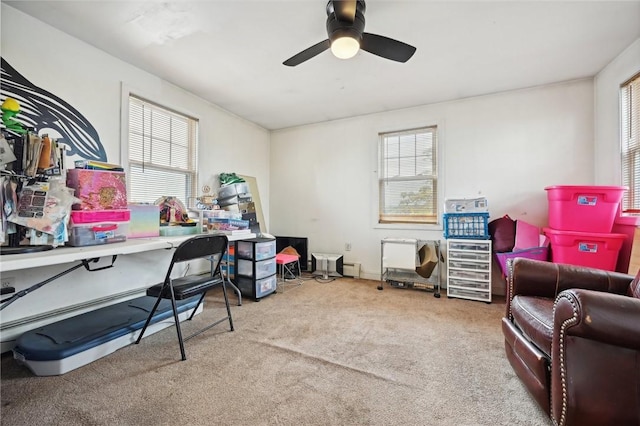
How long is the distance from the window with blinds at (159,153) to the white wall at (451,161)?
1.65m

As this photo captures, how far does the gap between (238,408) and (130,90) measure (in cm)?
299

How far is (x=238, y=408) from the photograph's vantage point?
1.35m

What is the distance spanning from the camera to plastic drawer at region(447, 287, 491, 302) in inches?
118

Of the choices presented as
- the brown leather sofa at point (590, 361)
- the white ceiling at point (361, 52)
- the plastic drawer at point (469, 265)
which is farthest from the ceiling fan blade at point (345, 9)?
the plastic drawer at point (469, 265)

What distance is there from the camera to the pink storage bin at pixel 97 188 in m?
1.88

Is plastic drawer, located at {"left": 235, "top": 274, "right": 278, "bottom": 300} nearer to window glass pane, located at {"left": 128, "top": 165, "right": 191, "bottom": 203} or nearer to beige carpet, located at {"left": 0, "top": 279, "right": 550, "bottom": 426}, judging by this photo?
beige carpet, located at {"left": 0, "top": 279, "right": 550, "bottom": 426}

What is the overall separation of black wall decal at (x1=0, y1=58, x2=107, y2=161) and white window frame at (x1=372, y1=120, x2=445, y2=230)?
10.7ft

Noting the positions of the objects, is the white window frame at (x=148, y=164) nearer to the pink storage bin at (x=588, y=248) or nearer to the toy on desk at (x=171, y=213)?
the toy on desk at (x=171, y=213)

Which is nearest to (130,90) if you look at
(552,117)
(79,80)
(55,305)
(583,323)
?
(79,80)

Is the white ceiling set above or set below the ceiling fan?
above

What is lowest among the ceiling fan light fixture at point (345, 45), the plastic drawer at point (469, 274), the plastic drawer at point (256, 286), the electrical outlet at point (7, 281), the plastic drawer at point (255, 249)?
the plastic drawer at point (256, 286)

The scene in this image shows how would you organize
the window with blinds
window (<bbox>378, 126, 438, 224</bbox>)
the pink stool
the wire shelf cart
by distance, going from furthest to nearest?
window (<bbox>378, 126, 438, 224</bbox>), the pink stool, the wire shelf cart, the window with blinds

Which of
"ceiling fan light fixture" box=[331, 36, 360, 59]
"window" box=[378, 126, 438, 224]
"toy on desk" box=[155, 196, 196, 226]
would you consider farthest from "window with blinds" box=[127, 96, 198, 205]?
"window" box=[378, 126, 438, 224]

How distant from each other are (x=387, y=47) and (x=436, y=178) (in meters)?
2.17
